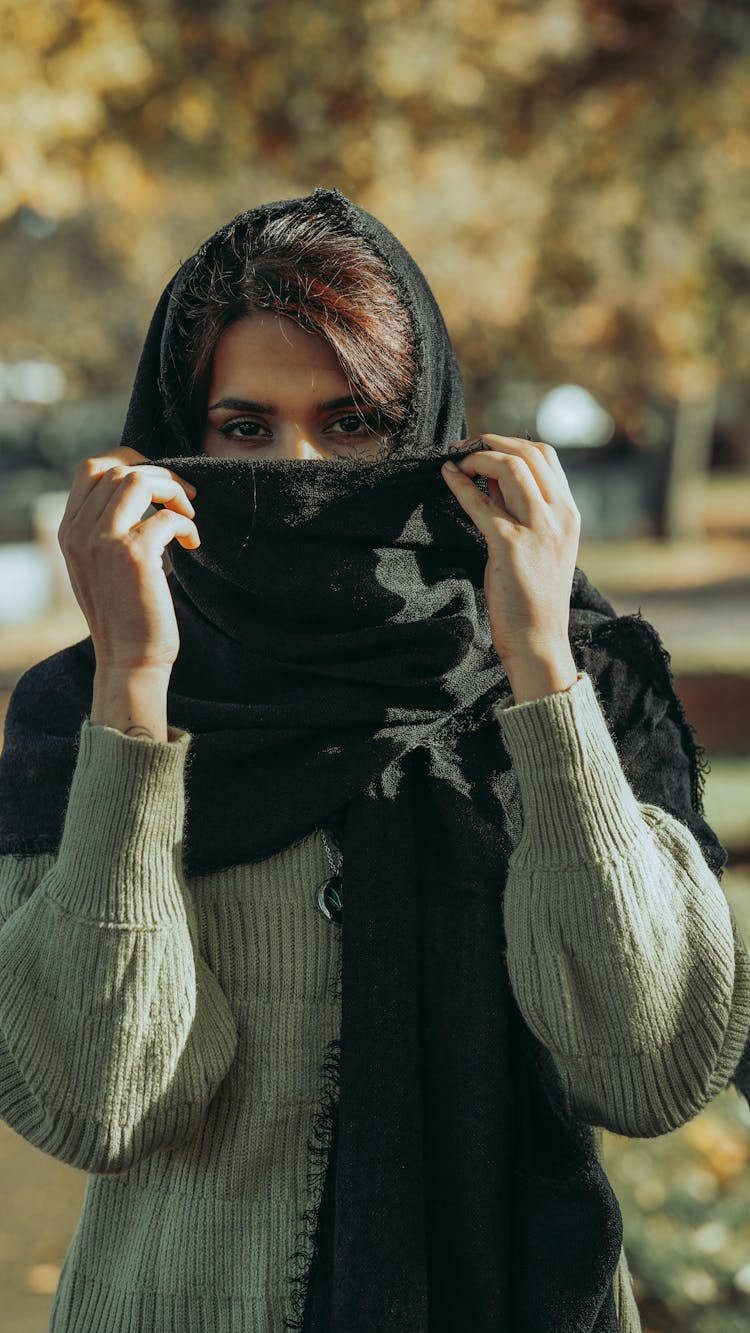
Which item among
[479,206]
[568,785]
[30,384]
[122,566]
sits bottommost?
[568,785]

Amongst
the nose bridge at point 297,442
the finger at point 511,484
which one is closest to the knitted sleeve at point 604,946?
the finger at point 511,484

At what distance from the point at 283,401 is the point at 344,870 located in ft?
2.25

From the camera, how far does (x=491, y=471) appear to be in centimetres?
176

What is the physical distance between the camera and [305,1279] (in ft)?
5.61

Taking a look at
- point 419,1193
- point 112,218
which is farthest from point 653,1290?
point 112,218

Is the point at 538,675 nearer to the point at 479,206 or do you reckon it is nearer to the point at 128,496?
the point at 128,496

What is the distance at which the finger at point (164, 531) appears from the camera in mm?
1731

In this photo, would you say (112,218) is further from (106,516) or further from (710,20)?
(106,516)

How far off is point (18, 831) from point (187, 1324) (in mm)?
697

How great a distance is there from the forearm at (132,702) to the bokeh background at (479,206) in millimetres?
1269

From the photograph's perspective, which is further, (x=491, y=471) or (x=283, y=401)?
(x=283, y=401)

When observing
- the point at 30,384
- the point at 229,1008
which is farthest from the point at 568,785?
the point at 30,384

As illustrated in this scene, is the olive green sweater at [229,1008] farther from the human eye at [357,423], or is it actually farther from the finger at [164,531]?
the human eye at [357,423]

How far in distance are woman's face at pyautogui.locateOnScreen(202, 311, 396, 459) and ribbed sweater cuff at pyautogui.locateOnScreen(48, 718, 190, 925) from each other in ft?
1.77
